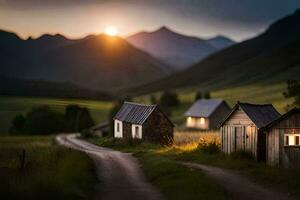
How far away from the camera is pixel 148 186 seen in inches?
1045

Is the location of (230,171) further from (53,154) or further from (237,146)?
(53,154)

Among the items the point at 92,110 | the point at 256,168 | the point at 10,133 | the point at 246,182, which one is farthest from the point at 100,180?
the point at 92,110

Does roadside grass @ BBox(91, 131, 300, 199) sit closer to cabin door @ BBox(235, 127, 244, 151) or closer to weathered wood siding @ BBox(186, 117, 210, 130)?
A: cabin door @ BBox(235, 127, 244, 151)

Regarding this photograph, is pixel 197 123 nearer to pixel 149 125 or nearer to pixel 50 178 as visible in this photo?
pixel 149 125

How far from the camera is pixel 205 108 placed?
111 m

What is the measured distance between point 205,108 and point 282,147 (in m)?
76.9

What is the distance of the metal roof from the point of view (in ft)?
123

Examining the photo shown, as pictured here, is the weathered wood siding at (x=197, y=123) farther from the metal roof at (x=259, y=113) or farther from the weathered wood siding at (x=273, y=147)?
the weathered wood siding at (x=273, y=147)

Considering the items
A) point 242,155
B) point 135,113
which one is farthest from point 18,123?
point 242,155

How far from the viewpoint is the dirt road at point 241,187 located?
77.4 feet

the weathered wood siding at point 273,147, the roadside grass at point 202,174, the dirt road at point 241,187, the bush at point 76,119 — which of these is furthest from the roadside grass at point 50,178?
the bush at point 76,119

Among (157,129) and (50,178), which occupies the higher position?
(157,129)

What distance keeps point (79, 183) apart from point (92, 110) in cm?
11409

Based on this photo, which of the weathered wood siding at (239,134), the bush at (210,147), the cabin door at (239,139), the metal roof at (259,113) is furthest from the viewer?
the bush at (210,147)
